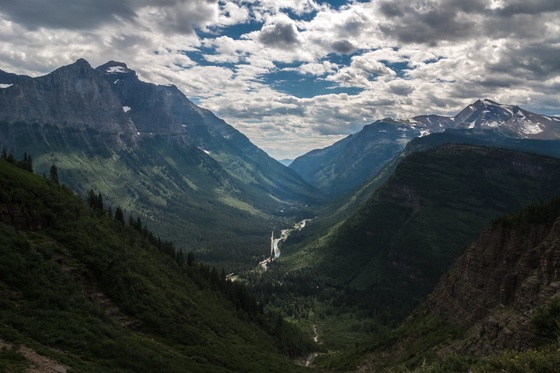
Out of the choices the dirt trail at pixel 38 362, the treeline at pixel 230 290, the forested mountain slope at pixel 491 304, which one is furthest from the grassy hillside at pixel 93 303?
the forested mountain slope at pixel 491 304

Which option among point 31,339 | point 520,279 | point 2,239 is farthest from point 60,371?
point 520,279


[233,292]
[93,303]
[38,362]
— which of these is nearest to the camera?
[38,362]

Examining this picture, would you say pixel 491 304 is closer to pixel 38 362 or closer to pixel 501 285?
pixel 501 285

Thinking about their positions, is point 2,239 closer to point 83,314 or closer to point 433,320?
point 83,314

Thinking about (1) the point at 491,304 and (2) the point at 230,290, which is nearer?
(1) the point at 491,304

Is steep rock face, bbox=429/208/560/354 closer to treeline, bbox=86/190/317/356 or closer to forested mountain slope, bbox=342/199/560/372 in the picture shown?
forested mountain slope, bbox=342/199/560/372

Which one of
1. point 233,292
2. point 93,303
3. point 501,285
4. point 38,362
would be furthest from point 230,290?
point 38,362

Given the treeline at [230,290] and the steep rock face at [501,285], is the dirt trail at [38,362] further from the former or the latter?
the treeline at [230,290]

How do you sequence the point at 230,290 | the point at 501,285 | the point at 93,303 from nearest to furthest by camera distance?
1. the point at 93,303
2. the point at 501,285
3. the point at 230,290
